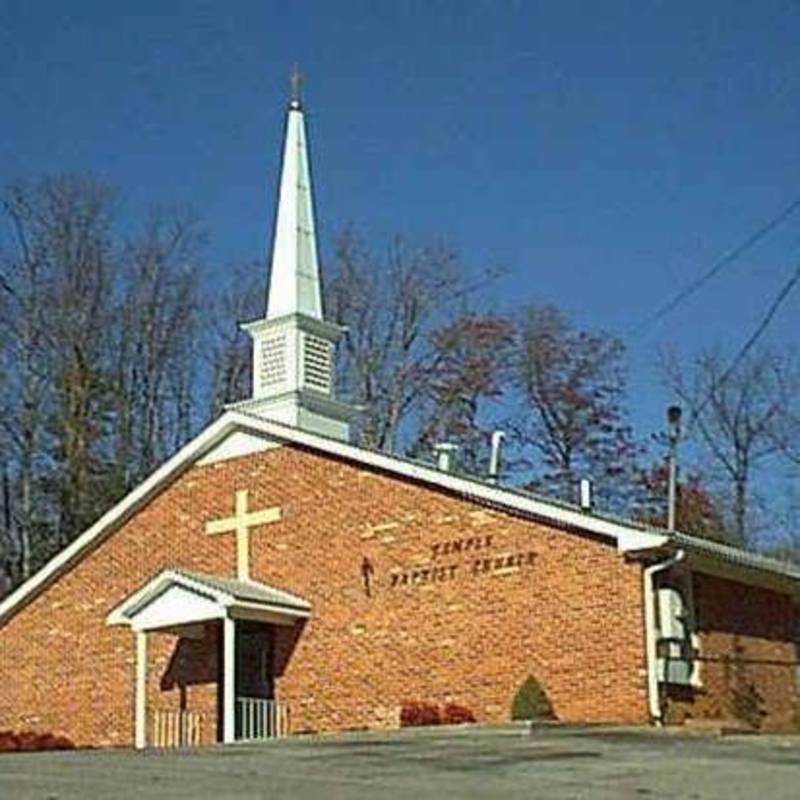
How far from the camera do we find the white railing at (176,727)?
27.0 meters

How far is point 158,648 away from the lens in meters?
28.2

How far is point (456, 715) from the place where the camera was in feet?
77.9

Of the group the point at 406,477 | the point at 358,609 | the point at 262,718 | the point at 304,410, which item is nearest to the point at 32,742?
the point at 262,718

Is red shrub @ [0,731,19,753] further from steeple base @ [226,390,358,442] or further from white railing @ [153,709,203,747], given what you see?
steeple base @ [226,390,358,442]

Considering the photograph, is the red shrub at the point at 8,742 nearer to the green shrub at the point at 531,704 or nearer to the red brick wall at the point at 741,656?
the green shrub at the point at 531,704

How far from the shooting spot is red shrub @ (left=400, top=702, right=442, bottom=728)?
2382 cm

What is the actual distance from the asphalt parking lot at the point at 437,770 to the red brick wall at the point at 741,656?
4397 millimetres

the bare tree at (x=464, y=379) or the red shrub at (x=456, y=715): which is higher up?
the bare tree at (x=464, y=379)

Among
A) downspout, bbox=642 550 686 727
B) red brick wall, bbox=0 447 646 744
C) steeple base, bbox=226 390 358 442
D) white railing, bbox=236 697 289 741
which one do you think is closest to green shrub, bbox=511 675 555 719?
red brick wall, bbox=0 447 646 744

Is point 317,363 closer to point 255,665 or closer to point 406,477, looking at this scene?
point 406,477

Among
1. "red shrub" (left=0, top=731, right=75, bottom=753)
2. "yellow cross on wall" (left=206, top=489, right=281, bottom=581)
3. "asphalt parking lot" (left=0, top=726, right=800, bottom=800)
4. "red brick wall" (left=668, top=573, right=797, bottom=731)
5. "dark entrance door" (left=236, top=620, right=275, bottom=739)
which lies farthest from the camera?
"yellow cross on wall" (left=206, top=489, right=281, bottom=581)

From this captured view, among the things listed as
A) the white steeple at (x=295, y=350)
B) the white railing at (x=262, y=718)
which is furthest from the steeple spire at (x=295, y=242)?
the white railing at (x=262, y=718)

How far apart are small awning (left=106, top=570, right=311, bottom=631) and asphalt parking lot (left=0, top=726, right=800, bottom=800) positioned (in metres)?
6.07

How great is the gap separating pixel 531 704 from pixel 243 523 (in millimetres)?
6872
